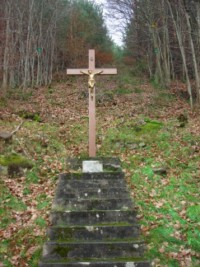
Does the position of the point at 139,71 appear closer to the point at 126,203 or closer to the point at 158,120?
the point at 158,120

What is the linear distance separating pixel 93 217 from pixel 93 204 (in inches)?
18.0

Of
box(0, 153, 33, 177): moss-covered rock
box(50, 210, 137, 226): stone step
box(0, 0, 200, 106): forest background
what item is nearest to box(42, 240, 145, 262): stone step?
box(50, 210, 137, 226): stone step

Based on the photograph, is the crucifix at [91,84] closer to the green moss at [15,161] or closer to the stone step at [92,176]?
the stone step at [92,176]

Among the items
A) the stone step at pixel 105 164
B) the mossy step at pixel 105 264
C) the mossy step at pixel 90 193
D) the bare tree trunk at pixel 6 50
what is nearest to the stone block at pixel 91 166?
the stone step at pixel 105 164

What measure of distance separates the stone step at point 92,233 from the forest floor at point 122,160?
34 cm

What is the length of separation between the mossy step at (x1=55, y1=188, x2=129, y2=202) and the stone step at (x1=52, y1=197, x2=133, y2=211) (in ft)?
0.71

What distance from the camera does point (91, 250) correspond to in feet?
22.1

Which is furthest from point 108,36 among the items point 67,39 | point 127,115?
point 127,115

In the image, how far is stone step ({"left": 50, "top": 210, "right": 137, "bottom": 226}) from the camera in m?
7.38

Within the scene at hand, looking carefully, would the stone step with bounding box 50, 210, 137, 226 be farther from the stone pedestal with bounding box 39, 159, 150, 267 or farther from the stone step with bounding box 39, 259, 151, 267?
the stone step with bounding box 39, 259, 151, 267

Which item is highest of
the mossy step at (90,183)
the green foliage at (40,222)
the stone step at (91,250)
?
the mossy step at (90,183)

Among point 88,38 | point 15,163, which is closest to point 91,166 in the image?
point 15,163

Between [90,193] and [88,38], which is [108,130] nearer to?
[90,193]

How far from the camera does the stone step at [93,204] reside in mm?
7770
